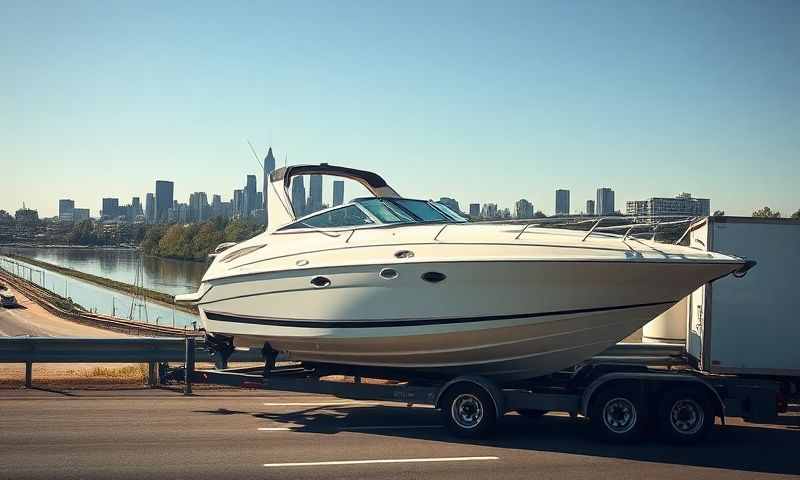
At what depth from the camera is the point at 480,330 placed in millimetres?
7871

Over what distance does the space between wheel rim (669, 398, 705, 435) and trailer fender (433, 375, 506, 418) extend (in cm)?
184

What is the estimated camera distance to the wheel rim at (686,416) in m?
7.63

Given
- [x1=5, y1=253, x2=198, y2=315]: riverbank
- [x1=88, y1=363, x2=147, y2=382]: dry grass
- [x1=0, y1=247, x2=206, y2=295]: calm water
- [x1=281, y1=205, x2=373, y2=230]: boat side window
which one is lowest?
[x1=5, y1=253, x2=198, y2=315]: riverbank

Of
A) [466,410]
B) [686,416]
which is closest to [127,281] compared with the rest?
[466,410]

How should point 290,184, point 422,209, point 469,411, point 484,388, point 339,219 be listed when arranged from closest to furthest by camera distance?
1. point 484,388
2. point 469,411
3. point 339,219
4. point 422,209
5. point 290,184

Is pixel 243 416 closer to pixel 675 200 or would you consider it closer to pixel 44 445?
pixel 44 445

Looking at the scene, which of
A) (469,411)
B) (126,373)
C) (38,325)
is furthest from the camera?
(38,325)

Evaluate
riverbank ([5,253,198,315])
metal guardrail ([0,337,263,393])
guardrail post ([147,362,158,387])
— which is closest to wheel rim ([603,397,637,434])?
metal guardrail ([0,337,263,393])

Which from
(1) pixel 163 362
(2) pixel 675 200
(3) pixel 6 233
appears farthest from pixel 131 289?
(3) pixel 6 233

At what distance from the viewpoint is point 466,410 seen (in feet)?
26.6

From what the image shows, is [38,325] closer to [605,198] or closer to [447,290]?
[605,198]

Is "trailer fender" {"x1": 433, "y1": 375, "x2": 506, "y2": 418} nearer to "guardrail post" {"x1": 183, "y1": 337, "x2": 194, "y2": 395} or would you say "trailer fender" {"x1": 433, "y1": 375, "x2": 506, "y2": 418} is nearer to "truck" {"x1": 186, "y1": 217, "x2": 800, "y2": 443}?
"truck" {"x1": 186, "y1": 217, "x2": 800, "y2": 443}

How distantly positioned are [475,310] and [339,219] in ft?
8.39

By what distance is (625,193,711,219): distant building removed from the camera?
901 cm
